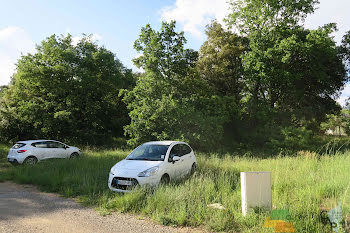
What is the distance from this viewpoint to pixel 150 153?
9.10m

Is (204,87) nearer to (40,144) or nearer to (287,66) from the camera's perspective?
(287,66)

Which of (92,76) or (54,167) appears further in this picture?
(92,76)

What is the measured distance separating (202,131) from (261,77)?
7809 millimetres

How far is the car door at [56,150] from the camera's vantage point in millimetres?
15434

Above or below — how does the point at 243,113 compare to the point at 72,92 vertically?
below

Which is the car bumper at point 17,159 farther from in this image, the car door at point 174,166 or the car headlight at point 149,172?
the car headlight at point 149,172

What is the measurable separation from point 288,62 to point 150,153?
727 inches

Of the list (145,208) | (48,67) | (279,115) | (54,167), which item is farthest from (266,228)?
(48,67)

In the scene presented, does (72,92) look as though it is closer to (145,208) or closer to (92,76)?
(92,76)

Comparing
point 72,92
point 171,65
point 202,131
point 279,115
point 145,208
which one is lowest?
point 145,208

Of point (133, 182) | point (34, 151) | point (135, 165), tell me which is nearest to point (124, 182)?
point (133, 182)

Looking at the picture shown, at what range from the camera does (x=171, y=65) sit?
20.8 m

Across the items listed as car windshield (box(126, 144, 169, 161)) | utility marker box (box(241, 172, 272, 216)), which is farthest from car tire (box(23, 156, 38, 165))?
utility marker box (box(241, 172, 272, 216))

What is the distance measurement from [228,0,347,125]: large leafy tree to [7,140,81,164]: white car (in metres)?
16.4
